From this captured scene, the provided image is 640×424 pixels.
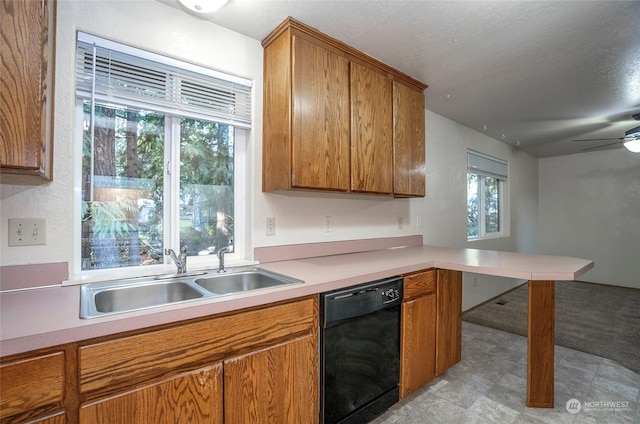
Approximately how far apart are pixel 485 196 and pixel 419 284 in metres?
3.12

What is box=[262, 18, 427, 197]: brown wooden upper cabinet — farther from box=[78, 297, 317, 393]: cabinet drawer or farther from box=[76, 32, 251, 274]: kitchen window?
box=[78, 297, 317, 393]: cabinet drawer

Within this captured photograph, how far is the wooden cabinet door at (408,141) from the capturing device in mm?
2248

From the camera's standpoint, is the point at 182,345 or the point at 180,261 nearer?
the point at 182,345

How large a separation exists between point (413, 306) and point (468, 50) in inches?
68.1

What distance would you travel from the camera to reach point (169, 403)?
3.26 ft

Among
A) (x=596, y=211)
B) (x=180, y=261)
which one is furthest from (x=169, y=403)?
(x=596, y=211)

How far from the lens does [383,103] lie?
2.14 m

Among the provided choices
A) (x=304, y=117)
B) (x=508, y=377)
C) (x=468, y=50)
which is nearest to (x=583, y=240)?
(x=508, y=377)

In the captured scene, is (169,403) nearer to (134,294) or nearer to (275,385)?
(275,385)

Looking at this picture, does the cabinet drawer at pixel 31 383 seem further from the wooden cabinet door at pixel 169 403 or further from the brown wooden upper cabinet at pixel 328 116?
the brown wooden upper cabinet at pixel 328 116

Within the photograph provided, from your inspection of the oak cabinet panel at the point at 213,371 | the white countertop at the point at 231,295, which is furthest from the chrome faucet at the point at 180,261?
the oak cabinet panel at the point at 213,371

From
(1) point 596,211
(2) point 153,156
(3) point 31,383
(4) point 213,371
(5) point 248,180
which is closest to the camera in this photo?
(3) point 31,383

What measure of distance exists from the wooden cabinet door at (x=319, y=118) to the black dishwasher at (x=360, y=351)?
0.70 m

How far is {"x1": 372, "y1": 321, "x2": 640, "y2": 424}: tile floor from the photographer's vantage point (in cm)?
Answer: 174
